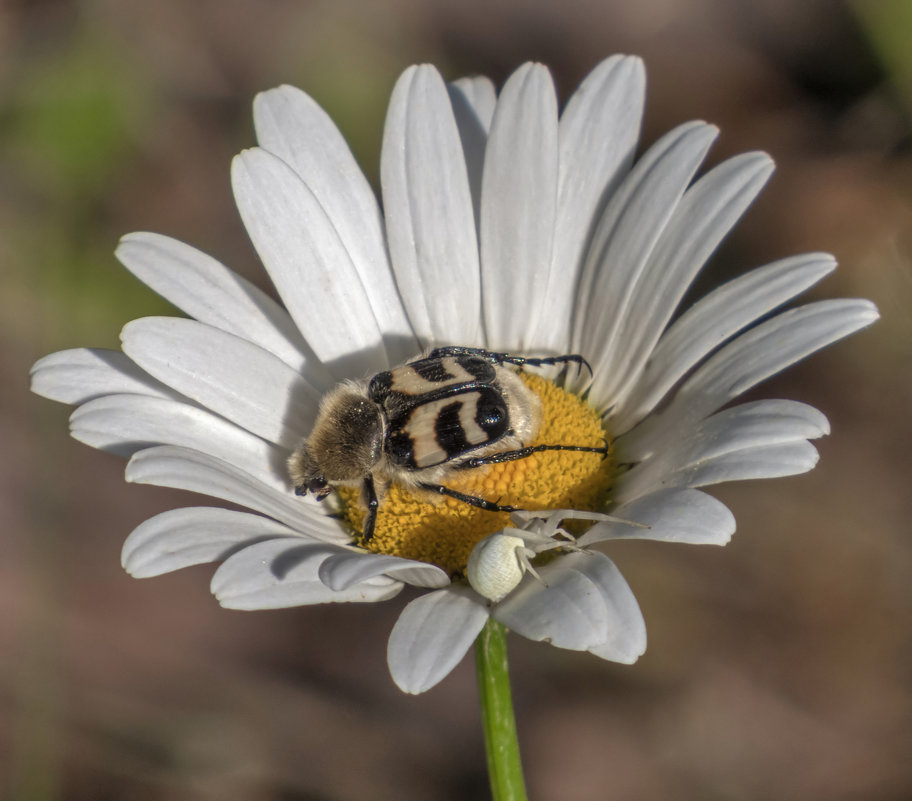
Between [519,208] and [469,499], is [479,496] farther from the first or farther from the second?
[519,208]

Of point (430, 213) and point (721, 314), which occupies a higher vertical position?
point (430, 213)

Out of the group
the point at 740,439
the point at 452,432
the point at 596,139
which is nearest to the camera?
the point at 740,439

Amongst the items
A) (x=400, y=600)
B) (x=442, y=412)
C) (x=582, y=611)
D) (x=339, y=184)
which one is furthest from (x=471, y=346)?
(x=400, y=600)

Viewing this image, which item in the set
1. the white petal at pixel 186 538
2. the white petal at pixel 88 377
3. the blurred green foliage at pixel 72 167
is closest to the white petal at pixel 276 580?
the white petal at pixel 186 538

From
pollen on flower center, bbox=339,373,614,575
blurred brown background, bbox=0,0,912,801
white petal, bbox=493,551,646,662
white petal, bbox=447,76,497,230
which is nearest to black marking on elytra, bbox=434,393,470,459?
pollen on flower center, bbox=339,373,614,575

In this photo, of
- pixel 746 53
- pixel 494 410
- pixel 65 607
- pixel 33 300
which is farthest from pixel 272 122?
pixel 746 53

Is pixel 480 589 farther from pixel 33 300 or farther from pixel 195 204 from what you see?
pixel 195 204

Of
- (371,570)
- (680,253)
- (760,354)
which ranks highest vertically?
(680,253)
